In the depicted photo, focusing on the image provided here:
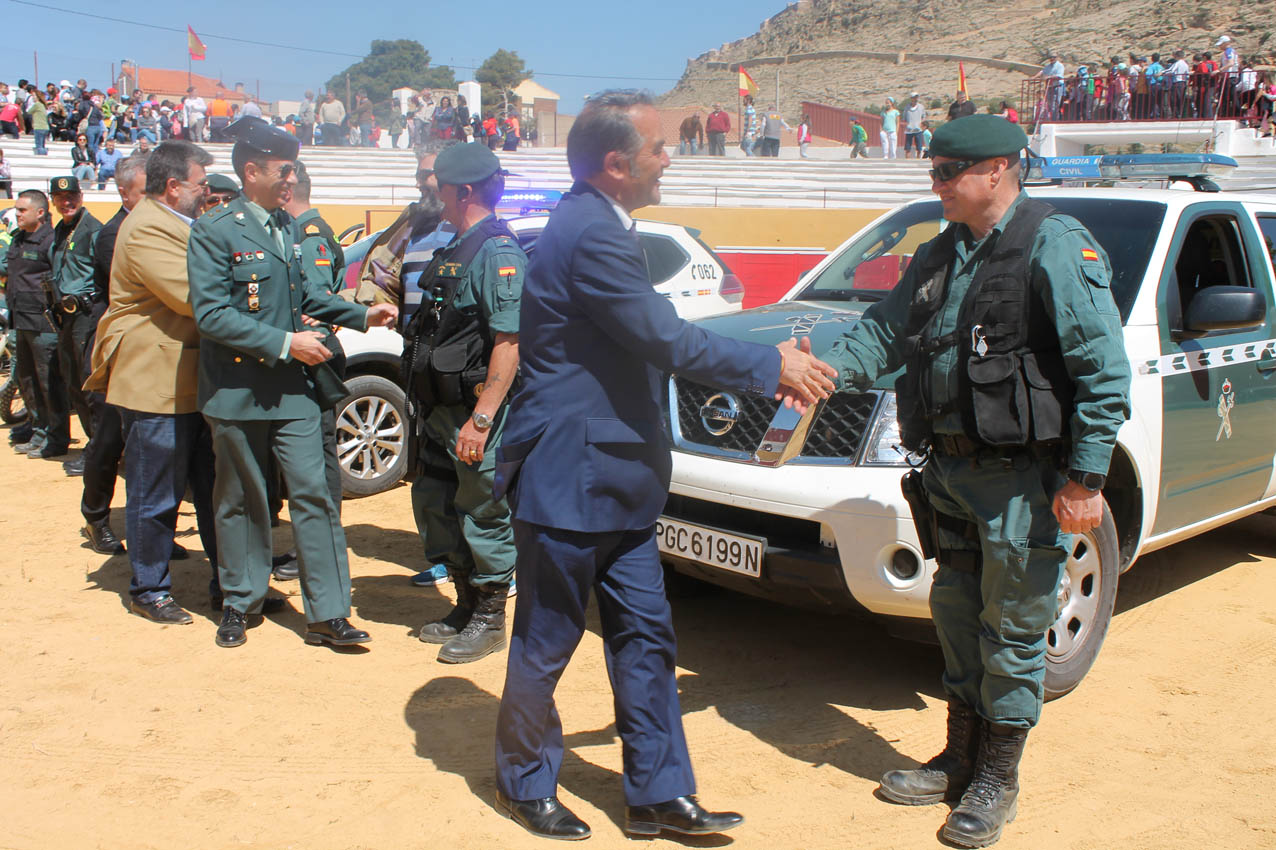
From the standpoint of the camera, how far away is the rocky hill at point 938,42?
60.5 metres

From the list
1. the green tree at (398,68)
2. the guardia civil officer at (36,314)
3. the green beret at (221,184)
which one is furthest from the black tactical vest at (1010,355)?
the green tree at (398,68)

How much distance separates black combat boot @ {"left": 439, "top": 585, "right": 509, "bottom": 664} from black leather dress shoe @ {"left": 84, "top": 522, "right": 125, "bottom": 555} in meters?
2.49

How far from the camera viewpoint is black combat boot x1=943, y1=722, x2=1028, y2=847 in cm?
320

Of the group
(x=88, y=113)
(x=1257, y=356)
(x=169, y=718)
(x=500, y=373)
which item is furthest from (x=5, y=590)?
(x=88, y=113)

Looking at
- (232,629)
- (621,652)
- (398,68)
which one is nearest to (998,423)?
(621,652)

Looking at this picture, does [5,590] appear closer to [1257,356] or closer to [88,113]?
[1257,356]

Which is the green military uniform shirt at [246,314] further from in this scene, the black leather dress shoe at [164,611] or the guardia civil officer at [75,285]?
the guardia civil officer at [75,285]

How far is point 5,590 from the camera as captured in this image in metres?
5.40

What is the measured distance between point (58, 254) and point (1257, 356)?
24.7 feet

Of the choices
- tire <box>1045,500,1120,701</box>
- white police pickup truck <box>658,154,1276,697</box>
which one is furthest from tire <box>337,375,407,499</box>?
tire <box>1045,500,1120,701</box>

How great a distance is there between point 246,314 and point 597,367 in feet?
6.93

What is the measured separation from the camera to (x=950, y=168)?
3238 mm

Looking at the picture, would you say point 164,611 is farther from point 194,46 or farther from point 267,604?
point 194,46

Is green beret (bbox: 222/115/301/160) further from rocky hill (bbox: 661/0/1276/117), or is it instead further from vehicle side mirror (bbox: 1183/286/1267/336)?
rocky hill (bbox: 661/0/1276/117)
